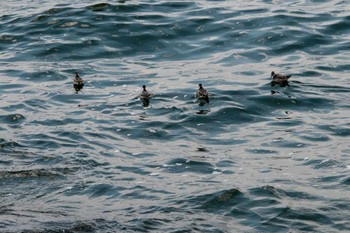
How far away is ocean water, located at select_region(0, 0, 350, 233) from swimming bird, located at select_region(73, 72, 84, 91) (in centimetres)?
17

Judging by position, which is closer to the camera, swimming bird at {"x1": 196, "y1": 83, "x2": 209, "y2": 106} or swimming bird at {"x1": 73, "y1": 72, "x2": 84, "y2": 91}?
swimming bird at {"x1": 196, "y1": 83, "x2": 209, "y2": 106}

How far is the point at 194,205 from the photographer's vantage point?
693 inches

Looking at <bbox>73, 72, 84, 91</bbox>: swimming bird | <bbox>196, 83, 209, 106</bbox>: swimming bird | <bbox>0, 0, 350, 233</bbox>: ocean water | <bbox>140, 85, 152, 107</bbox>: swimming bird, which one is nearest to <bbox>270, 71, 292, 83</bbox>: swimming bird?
<bbox>0, 0, 350, 233</bbox>: ocean water

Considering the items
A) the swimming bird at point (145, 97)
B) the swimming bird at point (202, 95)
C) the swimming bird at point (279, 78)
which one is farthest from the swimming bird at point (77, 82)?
the swimming bird at point (279, 78)

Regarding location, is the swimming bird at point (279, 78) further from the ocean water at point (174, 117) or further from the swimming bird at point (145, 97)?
the swimming bird at point (145, 97)

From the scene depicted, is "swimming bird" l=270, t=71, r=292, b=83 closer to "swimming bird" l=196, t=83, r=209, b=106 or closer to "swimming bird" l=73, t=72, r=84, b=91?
"swimming bird" l=196, t=83, r=209, b=106

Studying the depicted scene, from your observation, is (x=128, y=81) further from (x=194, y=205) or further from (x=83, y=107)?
(x=194, y=205)

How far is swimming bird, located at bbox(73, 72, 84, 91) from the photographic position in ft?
88.5

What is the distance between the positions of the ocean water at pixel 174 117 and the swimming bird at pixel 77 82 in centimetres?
17

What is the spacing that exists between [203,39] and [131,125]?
9637 millimetres

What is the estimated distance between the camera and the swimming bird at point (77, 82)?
2697 centimetres

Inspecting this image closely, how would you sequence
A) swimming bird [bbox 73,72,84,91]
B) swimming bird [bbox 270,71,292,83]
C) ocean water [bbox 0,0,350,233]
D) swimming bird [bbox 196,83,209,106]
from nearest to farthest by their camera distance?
ocean water [bbox 0,0,350,233] < swimming bird [bbox 196,83,209,106] < swimming bird [bbox 270,71,292,83] < swimming bird [bbox 73,72,84,91]

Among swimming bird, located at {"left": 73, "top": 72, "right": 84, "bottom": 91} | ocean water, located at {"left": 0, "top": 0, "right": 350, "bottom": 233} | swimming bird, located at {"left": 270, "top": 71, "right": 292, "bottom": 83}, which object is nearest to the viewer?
ocean water, located at {"left": 0, "top": 0, "right": 350, "bottom": 233}

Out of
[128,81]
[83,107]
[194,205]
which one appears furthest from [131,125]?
[194,205]
